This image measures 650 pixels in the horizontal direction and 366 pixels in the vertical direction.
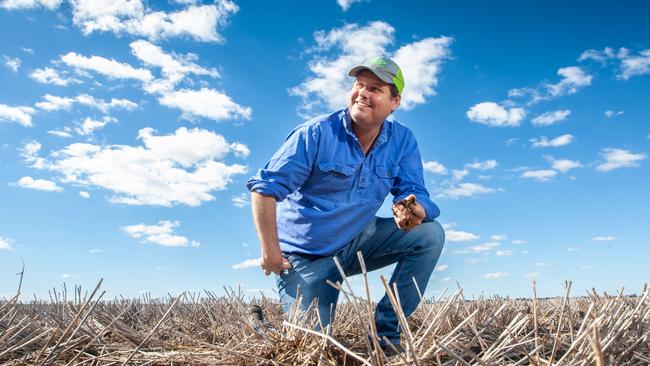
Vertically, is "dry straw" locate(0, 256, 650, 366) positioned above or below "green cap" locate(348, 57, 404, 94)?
below

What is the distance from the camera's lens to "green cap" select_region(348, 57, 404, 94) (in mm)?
3519

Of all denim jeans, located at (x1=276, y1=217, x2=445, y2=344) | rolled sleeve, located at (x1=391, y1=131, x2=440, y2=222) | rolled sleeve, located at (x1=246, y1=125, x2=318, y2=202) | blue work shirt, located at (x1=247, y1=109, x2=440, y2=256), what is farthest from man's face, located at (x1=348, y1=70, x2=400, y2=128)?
denim jeans, located at (x1=276, y1=217, x2=445, y2=344)

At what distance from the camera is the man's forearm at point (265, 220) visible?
3318mm

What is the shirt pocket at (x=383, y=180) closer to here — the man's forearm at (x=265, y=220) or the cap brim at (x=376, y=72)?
the cap brim at (x=376, y=72)

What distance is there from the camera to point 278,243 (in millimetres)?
3406

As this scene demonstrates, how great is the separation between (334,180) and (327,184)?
0.18 feet

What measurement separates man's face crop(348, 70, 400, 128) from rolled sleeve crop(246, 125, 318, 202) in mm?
301

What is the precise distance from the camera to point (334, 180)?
12.0 feet

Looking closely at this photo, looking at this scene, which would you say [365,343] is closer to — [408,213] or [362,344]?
[362,344]

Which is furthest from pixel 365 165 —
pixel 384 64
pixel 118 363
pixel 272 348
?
pixel 118 363

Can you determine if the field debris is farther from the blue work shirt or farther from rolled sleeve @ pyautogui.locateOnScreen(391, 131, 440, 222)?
rolled sleeve @ pyautogui.locateOnScreen(391, 131, 440, 222)

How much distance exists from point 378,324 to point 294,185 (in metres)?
1.00

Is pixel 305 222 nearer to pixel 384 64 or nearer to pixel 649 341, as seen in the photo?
pixel 384 64

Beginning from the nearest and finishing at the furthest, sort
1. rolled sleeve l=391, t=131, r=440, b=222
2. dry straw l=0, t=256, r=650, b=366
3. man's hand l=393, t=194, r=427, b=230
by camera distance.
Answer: dry straw l=0, t=256, r=650, b=366
man's hand l=393, t=194, r=427, b=230
rolled sleeve l=391, t=131, r=440, b=222
